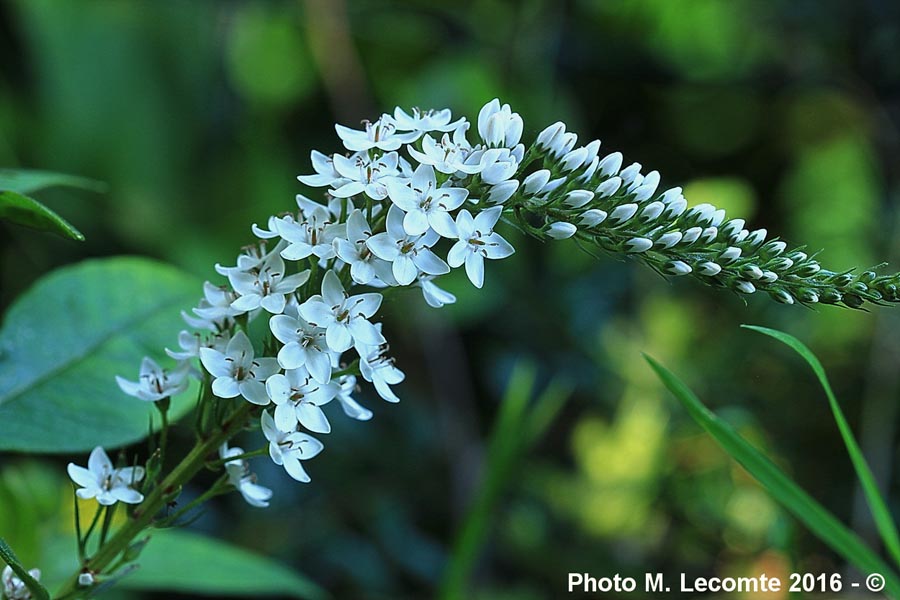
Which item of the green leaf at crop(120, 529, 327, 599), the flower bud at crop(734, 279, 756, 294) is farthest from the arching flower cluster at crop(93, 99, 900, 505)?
the green leaf at crop(120, 529, 327, 599)

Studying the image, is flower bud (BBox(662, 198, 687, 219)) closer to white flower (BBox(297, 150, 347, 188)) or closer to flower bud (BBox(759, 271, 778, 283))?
flower bud (BBox(759, 271, 778, 283))

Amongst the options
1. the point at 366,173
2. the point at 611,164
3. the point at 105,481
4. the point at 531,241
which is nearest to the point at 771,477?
the point at 611,164

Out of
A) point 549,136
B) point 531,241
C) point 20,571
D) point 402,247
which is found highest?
point 531,241

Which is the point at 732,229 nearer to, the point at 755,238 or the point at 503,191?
the point at 755,238

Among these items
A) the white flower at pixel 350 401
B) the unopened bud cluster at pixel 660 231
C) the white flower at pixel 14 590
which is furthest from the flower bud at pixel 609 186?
the white flower at pixel 14 590

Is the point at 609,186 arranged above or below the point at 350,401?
above

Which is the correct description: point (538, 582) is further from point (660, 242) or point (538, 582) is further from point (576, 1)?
point (576, 1)

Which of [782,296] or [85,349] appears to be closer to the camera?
[782,296]
